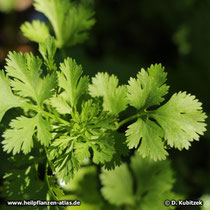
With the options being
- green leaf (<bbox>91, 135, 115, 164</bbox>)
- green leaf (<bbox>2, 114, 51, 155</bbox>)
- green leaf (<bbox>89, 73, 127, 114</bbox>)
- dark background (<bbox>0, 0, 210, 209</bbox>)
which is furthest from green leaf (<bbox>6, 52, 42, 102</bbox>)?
dark background (<bbox>0, 0, 210, 209</bbox>)

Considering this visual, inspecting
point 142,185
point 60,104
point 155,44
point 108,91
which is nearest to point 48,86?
point 60,104

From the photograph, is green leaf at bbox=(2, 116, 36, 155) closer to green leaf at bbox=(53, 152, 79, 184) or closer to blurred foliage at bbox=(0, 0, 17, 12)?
green leaf at bbox=(53, 152, 79, 184)

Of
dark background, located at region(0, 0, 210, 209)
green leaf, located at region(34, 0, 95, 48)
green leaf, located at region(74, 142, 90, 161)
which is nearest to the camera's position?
green leaf, located at region(74, 142, 90, 161)

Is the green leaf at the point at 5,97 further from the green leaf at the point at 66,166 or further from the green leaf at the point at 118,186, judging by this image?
the green leaf at the point at 118,186

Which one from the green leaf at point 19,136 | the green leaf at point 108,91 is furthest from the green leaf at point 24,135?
the green leaf at point 108,91

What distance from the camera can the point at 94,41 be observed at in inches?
133

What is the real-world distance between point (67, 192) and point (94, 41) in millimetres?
1913

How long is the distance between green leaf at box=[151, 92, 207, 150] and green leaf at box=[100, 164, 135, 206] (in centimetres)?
72

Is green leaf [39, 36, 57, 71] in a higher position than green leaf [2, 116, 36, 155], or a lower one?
higher

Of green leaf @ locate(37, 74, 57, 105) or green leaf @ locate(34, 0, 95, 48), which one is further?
green leaf @ locate(34, 0, 95, 48)

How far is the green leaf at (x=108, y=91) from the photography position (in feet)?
4.89

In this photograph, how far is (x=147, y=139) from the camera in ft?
4.46

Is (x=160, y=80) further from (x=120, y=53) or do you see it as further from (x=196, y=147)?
(x=120, y=53)

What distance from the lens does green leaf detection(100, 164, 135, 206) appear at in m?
1.95
